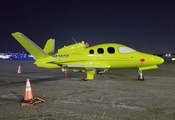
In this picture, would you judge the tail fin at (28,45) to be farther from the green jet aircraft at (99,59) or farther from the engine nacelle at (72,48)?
the engine nacelle at (72,48)

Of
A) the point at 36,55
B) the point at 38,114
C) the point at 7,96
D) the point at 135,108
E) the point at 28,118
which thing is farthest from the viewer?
the point at 36,55

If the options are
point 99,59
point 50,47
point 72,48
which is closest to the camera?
point 99,59

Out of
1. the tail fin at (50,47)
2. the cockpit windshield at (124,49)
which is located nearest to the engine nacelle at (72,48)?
the tail fin at (50,47)

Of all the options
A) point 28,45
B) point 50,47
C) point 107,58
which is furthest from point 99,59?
point 28,45

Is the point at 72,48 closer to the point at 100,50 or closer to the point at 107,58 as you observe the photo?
the point at 100,50

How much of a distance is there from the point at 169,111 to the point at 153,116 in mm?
817

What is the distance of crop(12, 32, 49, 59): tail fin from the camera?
1221cm

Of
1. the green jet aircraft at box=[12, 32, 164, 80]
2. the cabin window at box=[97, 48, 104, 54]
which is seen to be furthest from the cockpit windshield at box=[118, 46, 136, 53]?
the cabin window at box=[97, 48, 104, 54]

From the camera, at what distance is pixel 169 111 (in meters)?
6.55

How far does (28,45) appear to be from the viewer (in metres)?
12.5

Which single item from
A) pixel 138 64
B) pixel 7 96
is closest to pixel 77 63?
pixel 138 64

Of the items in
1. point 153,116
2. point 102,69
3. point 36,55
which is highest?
point 36,55

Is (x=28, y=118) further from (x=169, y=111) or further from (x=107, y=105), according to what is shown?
(x=169, y=111)

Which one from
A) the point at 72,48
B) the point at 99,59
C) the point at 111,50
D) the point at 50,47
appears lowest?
the point at 99,59
